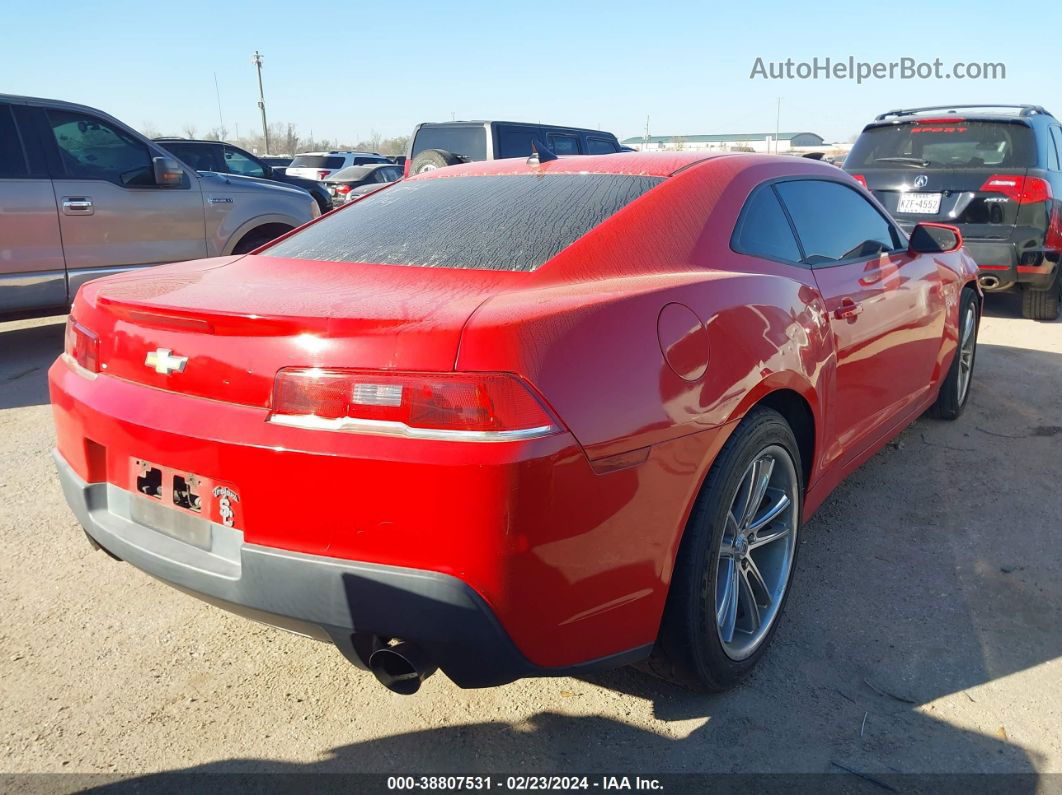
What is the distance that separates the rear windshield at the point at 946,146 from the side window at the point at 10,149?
6.74m

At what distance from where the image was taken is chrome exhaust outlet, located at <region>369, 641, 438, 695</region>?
5.95ft

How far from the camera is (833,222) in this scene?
322 cm

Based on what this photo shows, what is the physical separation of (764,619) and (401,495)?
1345 millimetres

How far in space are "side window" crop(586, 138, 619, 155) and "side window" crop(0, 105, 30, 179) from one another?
736 centimetres

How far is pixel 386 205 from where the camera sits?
9.83 feet

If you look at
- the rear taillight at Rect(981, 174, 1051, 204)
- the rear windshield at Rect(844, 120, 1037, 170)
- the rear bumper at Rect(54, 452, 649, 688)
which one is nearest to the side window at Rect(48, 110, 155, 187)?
the rear bumper at Rect(54, 452, 649, 688)

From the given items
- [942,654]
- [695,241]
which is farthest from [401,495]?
[942,654]

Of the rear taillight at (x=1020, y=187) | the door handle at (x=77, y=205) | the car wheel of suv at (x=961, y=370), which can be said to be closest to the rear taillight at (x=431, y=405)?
the car wheel of suv at (x=961, y=370)

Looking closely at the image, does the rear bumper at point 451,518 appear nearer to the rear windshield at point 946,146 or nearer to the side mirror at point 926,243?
the side mirror at point 926,243

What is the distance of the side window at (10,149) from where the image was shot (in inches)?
226

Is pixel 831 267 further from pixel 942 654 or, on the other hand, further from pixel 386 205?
pixel 386 205

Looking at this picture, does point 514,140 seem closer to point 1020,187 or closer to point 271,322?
point 1020,187

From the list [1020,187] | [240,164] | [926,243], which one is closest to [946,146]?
[1020,187]

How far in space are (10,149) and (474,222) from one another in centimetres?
478
